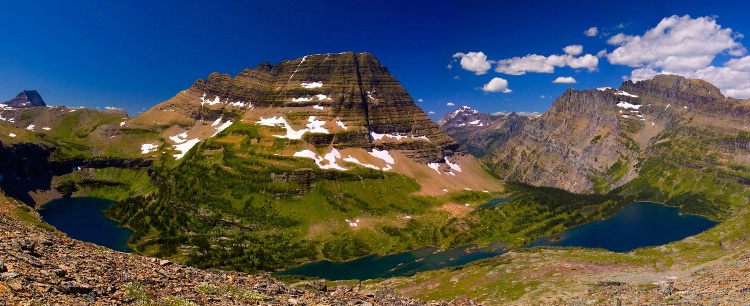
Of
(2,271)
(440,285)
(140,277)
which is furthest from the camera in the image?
(440,285)

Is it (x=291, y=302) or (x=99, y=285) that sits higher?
(x=99, y=285)

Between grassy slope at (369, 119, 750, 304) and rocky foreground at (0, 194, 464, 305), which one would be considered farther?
grassy slope at (369, 119, 750, 304)

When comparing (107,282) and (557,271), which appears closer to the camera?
(107,282)

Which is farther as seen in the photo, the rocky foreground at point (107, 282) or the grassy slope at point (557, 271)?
the grassy slope at point (557, 271)

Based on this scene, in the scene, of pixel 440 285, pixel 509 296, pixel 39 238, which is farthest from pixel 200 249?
pixel 39 238

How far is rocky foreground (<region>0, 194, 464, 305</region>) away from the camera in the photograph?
2038 centimetres

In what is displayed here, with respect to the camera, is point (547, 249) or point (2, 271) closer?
point (2, 271)

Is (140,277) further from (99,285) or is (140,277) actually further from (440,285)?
Result: (440,285)

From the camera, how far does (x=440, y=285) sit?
5448 inches

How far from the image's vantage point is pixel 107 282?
81.4 feet

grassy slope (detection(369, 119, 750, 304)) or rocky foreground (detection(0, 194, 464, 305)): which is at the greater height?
rocky foreground (detection(0, 194, 464, 305))

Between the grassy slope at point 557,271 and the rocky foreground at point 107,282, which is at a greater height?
the rocky foreground at point 107,282

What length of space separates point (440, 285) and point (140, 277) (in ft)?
400

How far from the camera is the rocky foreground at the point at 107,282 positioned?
20375mm
